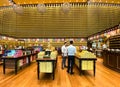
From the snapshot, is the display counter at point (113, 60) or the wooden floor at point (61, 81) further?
the display counter at point (113, 60)

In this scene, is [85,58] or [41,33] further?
[41,33]

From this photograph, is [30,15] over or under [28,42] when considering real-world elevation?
over

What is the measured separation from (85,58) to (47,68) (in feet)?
6.11

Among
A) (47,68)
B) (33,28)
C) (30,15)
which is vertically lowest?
(47,68)

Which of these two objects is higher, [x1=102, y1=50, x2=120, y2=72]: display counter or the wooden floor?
[x1=102, y1=50, x2=120, y2=72]: display counter

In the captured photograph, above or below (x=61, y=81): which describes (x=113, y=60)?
above

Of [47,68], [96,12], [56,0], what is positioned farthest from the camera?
[96,12]

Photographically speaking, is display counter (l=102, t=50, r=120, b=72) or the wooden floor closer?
the wooden floor

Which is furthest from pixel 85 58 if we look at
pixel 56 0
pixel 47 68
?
Answer: pixel 56 0

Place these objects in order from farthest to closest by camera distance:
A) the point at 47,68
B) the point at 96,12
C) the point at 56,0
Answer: the point at 96,12
the point at 56,0
the point at 47,68

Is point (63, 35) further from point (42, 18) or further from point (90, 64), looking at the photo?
point (90, 64)

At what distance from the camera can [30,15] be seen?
21.2m

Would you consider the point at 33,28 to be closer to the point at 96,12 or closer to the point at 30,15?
the point at 30,15

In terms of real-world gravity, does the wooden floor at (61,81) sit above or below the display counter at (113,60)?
below
